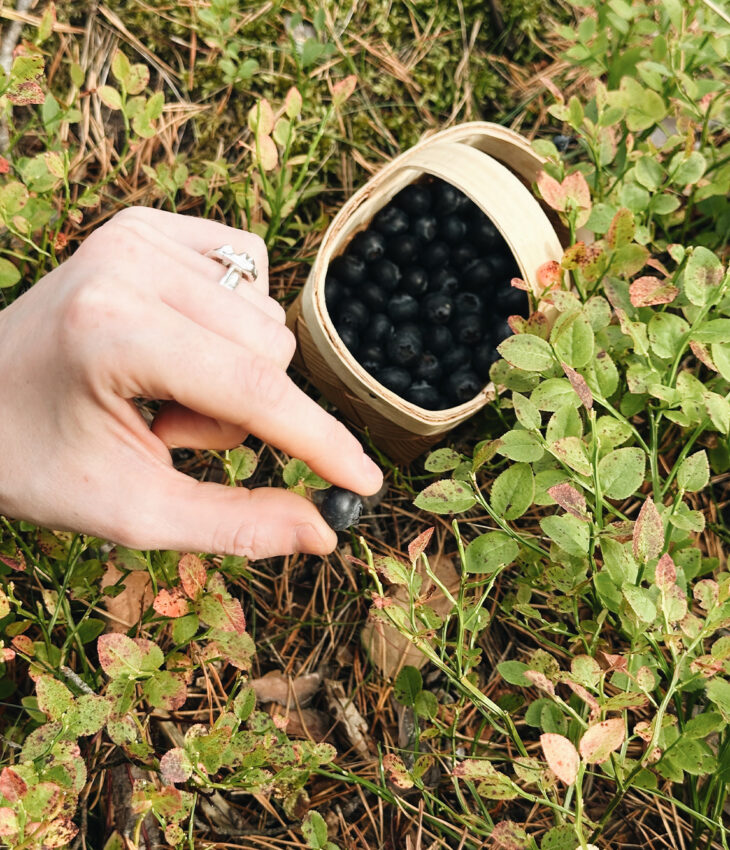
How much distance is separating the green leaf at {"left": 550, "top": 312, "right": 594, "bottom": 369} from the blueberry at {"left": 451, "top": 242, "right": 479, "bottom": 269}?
0.85 meters

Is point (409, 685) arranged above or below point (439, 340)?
below

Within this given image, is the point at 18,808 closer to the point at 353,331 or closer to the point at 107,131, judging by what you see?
the point at 353,331

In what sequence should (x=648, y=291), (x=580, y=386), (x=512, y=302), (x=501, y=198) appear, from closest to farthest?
(x=580, y=386) < (x=648, y=291) < (x=501, y=198) < (x=512, y=302)

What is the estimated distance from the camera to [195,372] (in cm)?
110

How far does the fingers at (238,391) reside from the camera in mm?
1091

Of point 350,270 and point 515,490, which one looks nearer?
point 515,490

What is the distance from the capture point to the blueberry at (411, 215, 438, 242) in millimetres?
1987

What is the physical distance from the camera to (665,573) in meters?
0.99

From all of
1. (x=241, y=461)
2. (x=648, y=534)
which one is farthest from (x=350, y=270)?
(x=648, y=534)

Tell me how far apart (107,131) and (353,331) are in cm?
91

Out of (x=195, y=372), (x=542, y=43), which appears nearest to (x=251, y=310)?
(x=195, y=372)

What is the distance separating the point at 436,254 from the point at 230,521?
1141 mm

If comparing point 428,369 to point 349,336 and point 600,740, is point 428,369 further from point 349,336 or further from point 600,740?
point 600,740

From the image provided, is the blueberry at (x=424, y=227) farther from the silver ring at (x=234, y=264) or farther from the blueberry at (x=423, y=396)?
the silver ring at (x=234, y=264)
